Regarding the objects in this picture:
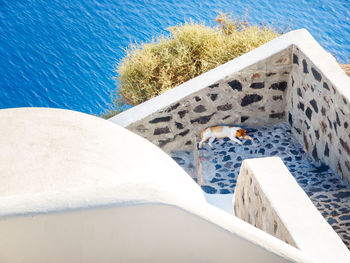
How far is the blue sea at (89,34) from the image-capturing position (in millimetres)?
11273

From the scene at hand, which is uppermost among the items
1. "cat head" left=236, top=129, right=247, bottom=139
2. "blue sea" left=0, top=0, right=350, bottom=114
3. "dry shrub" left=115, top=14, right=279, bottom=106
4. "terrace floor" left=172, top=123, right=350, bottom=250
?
"blue sea" left=0, top=0, right=350, bottom=114

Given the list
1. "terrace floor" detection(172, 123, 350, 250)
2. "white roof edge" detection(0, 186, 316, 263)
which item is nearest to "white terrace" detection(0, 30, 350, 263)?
"white roof edge" detection(0, 186, 316, 263)

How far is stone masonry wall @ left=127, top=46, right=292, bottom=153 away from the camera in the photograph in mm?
6090

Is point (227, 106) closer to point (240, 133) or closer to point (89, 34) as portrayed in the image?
point (240, 133)

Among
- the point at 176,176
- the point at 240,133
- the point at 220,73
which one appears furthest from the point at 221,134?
the point at 176,176

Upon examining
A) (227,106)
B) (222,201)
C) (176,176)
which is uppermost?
(227,106)

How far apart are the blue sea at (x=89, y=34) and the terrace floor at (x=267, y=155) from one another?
5360mm

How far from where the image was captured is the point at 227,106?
6.27 meters

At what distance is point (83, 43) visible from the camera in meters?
11.9

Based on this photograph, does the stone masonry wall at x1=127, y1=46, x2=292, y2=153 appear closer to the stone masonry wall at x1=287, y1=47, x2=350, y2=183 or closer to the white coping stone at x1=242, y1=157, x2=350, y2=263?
the stone masonry wall at x1=287, y1=47, x2=350, y2=183

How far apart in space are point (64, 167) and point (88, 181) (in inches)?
8.0

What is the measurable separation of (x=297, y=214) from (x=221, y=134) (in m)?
2.90

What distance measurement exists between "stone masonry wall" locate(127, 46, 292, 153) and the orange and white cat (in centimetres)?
13

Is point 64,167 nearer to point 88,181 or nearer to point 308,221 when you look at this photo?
point 88,181
